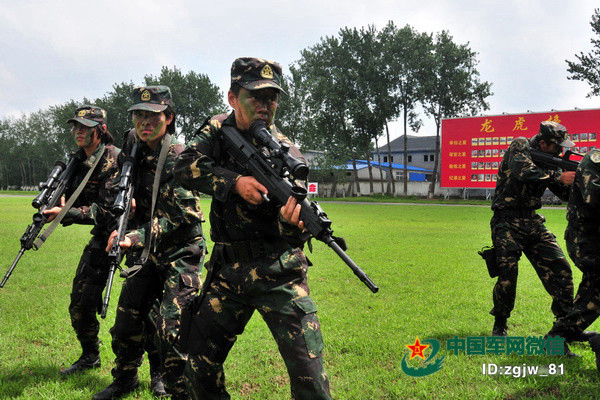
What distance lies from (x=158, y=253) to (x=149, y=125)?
118cm

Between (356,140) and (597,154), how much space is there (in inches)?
2066

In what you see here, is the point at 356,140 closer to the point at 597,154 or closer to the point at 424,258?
the point at 424,258

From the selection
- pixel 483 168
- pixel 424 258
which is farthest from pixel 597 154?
pixel 483 168

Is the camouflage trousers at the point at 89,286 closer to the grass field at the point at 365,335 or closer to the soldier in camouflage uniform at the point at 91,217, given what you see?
the soldier in camouflage uniform at the point at 91,217

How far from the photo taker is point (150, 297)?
13.8 ft

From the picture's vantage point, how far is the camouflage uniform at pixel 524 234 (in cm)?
563

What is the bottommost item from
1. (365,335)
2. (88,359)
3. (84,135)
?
(365,335)

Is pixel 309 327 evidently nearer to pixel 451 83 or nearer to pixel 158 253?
pixel 158 253

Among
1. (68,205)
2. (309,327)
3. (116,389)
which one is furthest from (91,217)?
(309,327)

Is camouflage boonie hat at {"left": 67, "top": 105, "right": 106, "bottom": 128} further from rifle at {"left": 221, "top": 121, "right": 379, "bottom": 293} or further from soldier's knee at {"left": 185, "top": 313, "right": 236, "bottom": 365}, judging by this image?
soldier's knee at {"left": 185, "top": 313, "right": 236, "bottom": 365}

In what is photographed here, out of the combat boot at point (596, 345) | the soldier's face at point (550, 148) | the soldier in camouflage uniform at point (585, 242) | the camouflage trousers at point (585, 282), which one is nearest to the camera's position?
the combat boot at point (596, 345)

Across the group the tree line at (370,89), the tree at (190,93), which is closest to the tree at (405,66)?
the tree line at (370,89)

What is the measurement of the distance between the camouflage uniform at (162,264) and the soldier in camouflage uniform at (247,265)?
34.7 inches

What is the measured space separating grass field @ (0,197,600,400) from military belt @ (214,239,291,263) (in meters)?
1.82
